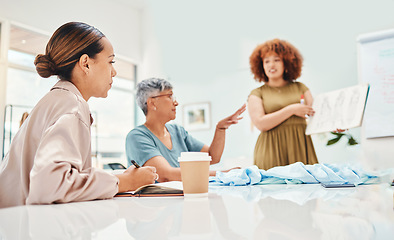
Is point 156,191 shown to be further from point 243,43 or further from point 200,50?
point 200,50

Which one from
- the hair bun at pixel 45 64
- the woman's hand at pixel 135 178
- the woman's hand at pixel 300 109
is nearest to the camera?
the woman's hand at pixel 135 178

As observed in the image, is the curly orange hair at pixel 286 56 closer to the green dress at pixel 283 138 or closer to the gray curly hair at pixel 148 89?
the green dress at pixel 283 138

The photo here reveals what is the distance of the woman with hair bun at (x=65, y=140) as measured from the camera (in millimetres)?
799

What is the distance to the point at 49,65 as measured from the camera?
110 centimetres

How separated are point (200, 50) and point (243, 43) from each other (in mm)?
689

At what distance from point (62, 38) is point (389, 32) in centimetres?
314

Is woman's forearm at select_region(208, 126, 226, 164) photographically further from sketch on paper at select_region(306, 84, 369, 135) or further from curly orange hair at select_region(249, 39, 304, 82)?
curly orange hair at select_region(249, 39, 304, 82)

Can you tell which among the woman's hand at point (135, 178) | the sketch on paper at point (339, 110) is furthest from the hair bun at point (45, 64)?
the sketch on paper at point (339, 110)

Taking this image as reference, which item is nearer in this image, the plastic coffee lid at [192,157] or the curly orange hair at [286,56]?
the plastic coffee lid at [192,157]

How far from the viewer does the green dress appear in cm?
233

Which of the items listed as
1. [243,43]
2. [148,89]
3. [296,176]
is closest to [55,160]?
[296,176]

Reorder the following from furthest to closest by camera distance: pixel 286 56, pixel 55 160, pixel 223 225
A: pixel 286 56 → pixel 55 160 → pixel 223 225

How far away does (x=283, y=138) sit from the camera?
2.37 metres

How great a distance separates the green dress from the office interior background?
1.20 m
